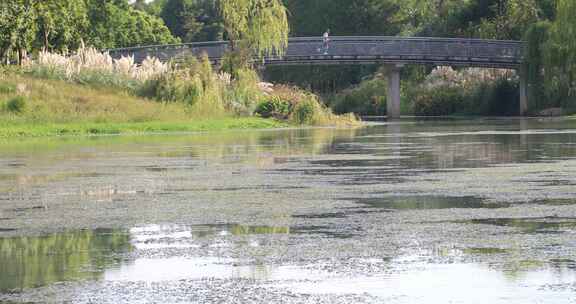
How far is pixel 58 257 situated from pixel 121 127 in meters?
31.7

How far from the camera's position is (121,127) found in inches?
1667

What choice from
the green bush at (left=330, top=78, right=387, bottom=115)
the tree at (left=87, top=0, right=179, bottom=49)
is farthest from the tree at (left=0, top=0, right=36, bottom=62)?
the green bush at (left=330, top=78, right=387, bottom=115)

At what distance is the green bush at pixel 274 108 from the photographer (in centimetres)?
5147

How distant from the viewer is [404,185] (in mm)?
17969

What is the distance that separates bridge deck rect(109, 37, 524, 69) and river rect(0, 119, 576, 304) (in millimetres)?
56663

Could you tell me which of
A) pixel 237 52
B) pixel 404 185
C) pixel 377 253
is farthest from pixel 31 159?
pixel 237 52

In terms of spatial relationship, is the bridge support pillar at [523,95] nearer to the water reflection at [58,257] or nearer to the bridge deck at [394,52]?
the bridge deck at [394,52]

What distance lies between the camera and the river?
9.20 m

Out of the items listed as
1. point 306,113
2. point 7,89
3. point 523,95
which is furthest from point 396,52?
point 7,89

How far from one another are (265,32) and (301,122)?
884cm

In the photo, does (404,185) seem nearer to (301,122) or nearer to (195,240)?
(195,240)

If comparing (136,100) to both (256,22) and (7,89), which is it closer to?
(7,89)

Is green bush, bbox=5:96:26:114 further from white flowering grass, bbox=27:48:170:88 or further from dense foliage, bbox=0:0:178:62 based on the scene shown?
dense foliage, bbox=0:0:178:62

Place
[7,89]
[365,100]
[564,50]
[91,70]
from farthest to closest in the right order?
[365,100]
[564,50]
[91,70]
[7,89]
